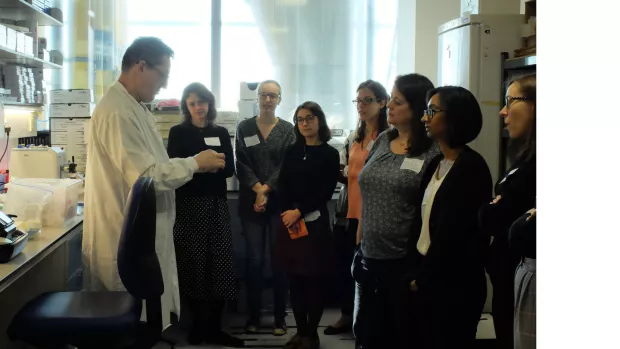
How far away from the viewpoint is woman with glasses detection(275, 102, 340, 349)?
10.4 ft

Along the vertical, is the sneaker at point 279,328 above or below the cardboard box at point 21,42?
below

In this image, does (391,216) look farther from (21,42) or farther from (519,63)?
(21,42)

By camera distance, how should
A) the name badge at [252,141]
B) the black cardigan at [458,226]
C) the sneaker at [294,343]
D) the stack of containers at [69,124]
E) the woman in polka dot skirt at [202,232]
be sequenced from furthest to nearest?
the stack of containers at [69,124], the name badge at [252,141], the woman in polka dot skirt at [202,232], the sneaker at [294,343], the black cardigan at [458,226]

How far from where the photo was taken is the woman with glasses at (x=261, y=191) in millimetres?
3553

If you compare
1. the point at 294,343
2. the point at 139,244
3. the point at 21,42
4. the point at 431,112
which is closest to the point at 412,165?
the point at 431,112

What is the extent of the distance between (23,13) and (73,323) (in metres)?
2.30

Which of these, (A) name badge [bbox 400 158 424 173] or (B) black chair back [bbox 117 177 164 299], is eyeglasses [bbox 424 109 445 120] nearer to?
(A) name badge [bbox 400 158 424 173]

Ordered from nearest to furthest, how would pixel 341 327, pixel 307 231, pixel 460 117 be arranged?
pixel 460 117
pixel 307 231
pixel 341 327

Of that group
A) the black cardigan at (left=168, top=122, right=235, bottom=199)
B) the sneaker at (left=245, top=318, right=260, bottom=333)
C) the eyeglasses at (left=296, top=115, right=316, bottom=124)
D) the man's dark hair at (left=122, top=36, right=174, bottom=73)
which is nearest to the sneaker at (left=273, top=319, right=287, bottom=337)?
the sneaker at (left=245, top=318, right=260, bottom=333)

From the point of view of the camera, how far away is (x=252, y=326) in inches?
141

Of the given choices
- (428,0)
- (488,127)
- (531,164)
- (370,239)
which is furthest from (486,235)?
(428,0)

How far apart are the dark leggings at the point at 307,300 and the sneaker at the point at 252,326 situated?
447 millimetres

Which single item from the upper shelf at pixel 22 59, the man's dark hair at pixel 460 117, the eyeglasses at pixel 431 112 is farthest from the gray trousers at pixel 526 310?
the upper shelf at pixel 22 59

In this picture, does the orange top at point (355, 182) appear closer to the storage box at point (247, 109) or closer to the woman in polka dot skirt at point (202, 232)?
the woman in polka dot skirt at point (202, 232)
